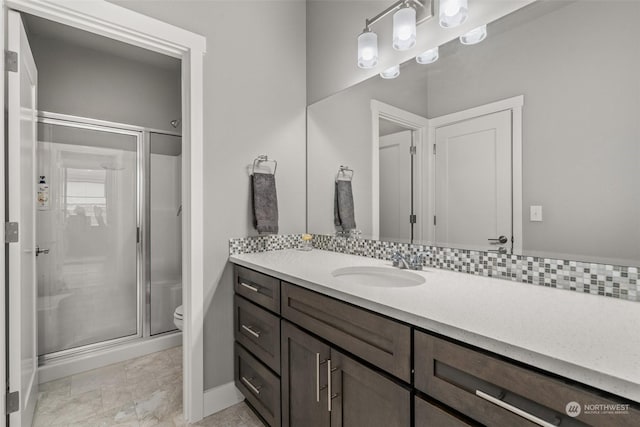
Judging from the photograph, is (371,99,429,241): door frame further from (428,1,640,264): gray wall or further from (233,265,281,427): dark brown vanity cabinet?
(233,265,281,427): dark brown vanity cabinet

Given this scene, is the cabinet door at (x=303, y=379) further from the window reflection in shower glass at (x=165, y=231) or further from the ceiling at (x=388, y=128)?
the window reflection in shower glass at (x=165, y=231)

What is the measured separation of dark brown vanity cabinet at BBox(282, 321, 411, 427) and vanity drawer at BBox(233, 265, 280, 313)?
14 cm

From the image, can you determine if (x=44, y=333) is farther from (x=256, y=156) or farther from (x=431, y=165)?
(x=431, y=165)

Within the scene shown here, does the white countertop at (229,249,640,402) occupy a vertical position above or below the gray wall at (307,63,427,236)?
below

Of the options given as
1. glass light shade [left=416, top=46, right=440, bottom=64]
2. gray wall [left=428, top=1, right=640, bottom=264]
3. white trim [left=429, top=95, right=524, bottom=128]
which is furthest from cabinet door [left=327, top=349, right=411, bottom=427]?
glass light shade [left=416, top=46, right=440, bottom=64]

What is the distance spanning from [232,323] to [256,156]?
106 centimetres

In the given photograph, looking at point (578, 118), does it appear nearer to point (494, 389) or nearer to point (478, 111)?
point (478, 111)

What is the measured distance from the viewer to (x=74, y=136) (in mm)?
2490

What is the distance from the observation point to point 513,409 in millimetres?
688

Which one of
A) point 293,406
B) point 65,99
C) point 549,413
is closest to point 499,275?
point 549,413

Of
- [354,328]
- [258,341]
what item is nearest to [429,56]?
[354,328]

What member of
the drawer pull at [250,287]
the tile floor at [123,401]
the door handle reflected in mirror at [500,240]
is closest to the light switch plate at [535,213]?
the door handle reflected in mirror at [500,240]

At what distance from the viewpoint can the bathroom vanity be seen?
0.63 m

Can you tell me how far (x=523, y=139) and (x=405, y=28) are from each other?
754mm
